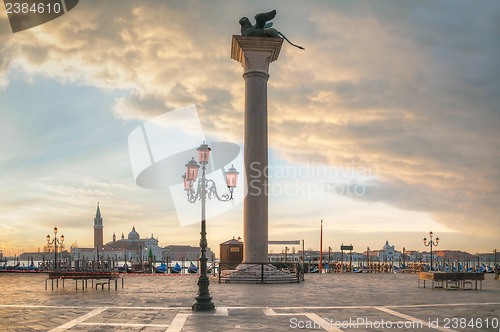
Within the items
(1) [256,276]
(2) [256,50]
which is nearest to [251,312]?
(1) [256,276]

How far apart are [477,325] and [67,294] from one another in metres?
13.5

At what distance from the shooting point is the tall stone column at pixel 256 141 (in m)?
24.8

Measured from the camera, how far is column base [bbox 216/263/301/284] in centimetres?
2366

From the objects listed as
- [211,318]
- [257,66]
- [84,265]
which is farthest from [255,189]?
[211,318]

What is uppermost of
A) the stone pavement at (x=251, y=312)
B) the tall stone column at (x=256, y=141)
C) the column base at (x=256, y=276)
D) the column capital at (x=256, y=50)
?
the column capital at (x=256, y=50)

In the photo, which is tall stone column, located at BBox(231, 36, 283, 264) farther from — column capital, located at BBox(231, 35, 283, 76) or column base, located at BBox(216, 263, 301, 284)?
column base, located at BBox(216, 263, 301, 284)

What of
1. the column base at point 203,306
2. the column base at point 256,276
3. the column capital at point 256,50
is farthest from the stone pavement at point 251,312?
the column capital at point 256,50

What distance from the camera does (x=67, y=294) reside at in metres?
18.2

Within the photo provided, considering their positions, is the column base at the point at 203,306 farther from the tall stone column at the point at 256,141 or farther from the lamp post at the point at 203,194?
the tall stone column at the point at 256,141

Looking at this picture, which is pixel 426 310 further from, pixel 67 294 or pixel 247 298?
pixel 67 294

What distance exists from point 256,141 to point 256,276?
252 inches

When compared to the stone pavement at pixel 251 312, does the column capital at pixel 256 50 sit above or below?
above

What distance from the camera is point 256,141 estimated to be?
81.9 ft

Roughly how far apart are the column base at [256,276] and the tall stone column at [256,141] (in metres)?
0.50
